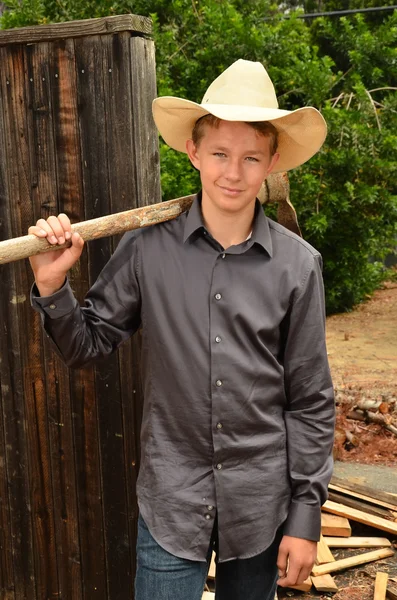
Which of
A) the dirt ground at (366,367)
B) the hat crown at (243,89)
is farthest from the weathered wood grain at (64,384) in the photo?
the dirt ground at (366,367)

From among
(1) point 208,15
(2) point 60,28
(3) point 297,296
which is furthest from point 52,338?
(1) point 208,15

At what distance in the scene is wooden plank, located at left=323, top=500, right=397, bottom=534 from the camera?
495 centimetres

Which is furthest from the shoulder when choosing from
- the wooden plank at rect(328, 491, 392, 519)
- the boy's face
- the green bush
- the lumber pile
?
the green bush

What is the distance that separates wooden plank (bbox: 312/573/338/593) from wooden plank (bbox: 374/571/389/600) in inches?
8.6

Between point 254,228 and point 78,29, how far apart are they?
1239 millimetres

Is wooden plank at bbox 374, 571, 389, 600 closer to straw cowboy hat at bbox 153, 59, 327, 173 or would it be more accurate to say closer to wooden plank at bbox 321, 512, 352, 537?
wooden plank at bbox 321, 512, 352, 537

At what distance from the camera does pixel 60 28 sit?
3.26 m

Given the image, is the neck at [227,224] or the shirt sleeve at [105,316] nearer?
the shirt sleeve at [105,316]

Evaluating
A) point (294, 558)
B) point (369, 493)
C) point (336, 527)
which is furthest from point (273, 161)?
point (369, 493)

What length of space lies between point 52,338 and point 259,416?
0.68 metres

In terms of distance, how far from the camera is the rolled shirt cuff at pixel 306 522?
2541mm

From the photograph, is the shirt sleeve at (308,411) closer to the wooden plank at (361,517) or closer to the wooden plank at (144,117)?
the wooden plank at (144,117)

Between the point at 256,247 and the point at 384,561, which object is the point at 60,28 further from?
the point at 384,561

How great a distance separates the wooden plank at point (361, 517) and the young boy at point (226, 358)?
8.29ft
